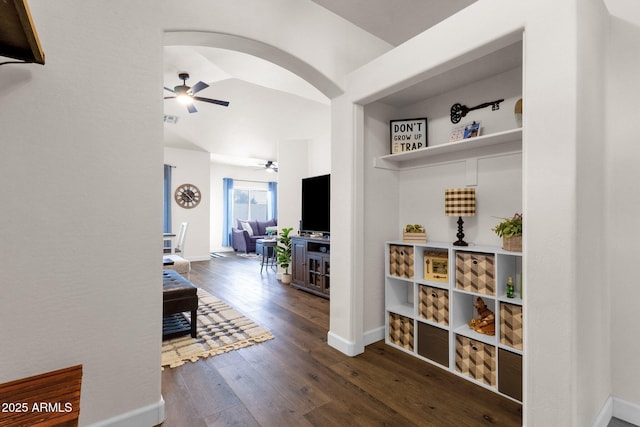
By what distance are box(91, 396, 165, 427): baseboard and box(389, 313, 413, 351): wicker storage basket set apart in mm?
1864

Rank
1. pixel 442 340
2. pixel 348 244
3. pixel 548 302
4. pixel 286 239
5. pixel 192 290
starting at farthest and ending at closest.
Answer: pixel 286 239, pixel 192 290, pixel 348 244, pixel 442 340, pixel 548 302

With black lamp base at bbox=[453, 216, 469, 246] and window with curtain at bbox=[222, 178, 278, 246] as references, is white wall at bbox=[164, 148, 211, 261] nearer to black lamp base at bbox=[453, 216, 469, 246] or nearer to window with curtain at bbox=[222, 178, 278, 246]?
window with curtain at bbox=[222, 178, 278, 246]

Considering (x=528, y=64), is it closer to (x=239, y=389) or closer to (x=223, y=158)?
(x=239, y=389)

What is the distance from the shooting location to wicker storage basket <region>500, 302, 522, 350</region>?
190cm

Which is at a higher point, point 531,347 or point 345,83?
point 345,83

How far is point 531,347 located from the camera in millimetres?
1497

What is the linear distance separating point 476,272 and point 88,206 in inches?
95.1

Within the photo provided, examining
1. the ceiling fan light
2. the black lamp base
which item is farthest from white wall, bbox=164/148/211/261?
the black lamp base

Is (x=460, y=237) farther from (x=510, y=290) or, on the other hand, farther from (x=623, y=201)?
(x=623, y=201)

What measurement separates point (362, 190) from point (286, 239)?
2966 mm

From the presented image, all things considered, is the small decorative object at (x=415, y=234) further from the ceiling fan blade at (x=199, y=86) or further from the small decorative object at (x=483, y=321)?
the ceiling fan blade at (x=199, y=86)

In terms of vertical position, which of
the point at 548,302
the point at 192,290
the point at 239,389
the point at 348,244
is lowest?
the point at 239,389

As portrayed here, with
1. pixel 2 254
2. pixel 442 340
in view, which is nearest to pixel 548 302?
pixel 442 340

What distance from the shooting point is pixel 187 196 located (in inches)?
302
